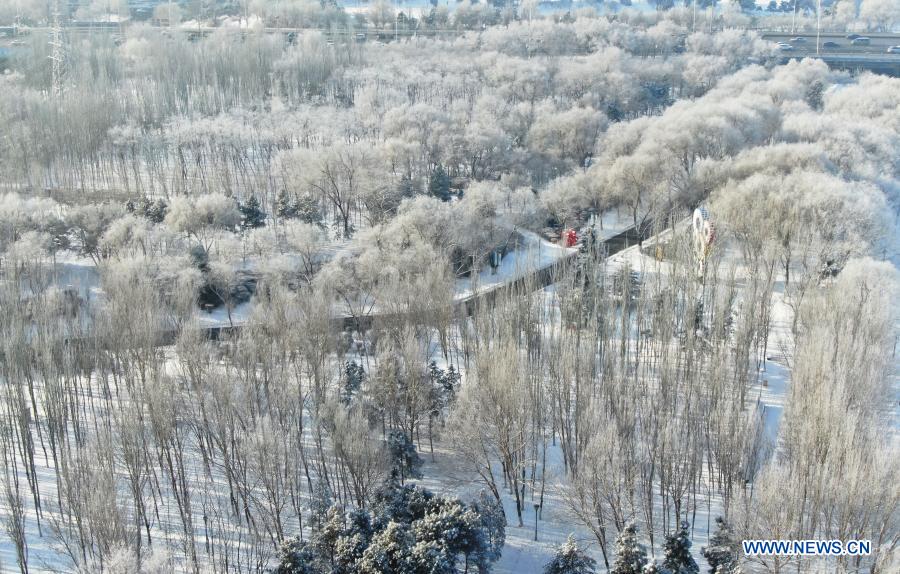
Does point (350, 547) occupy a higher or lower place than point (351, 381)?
lower

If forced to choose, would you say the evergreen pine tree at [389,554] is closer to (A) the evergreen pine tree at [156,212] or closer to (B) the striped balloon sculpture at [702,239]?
(B) the striped balloon sculpture at [702,239]

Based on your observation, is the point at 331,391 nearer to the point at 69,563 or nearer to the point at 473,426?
the point at 473,426

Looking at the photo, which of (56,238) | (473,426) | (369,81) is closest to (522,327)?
(473,426)

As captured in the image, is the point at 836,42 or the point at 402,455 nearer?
the point at 402,455

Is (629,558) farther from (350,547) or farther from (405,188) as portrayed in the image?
(405,188)

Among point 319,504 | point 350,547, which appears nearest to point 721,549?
point 350,547

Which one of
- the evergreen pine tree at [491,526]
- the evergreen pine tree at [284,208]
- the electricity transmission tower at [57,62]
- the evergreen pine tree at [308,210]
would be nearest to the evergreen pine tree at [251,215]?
the evergreen pine tree at [284,208]

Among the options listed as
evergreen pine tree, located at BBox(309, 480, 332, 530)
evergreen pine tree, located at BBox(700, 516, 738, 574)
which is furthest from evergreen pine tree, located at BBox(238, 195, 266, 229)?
evergreen pine tree, located at BBox(700, 516, 738, 574)
